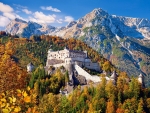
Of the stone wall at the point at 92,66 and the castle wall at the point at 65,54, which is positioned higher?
the castle wall at the point at 65,54

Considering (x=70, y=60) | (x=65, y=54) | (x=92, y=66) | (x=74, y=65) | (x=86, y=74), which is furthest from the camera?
(x=65, y=54)

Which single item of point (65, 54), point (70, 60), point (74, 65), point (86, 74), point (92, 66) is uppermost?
point (65, 54)

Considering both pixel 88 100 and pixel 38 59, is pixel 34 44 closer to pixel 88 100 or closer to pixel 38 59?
pixel 38 59

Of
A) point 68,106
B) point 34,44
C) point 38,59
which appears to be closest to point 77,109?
point 68,106

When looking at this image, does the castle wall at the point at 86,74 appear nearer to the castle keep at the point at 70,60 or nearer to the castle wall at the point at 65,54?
the castle keep at the point at 70,60

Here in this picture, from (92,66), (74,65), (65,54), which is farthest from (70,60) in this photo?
(65,54)

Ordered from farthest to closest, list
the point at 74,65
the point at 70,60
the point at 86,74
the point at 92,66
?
the point at 92,66
the point at 70,60
the point at 74,65
the point at 86,74

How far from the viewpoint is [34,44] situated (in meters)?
192

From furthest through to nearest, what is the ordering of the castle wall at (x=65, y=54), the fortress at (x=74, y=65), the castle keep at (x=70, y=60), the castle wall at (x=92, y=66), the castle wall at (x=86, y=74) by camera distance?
the castle wall at (x=65, y=54)
the castle wall at (x=92, y=66)
the castle keep at (x=70, y=60)
the castle wall at (x=86, y=74)
the fortress at (x=74, y=65)

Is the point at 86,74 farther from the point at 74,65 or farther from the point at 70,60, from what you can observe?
the point at 70,60

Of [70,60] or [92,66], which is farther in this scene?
[92,66]

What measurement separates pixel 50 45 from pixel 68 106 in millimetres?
117211

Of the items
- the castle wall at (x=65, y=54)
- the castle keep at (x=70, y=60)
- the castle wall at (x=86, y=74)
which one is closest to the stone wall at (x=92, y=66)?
the castle keep at (x=70, y=60)

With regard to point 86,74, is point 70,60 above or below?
above
